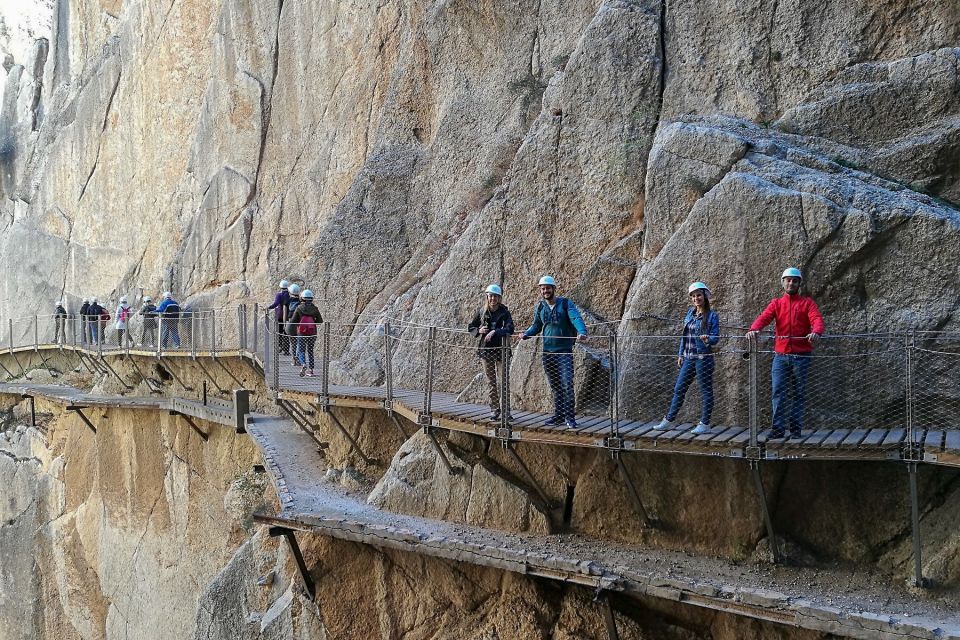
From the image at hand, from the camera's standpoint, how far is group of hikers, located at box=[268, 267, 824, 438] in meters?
7.63

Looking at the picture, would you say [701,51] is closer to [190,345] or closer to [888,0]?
[888,0]

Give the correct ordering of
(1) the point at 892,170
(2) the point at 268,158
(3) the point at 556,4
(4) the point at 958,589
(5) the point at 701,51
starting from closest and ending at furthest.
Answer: (4) the point at 958,589 < (1) the point at 892,170 < (5) the point at 701,51 < (3) the point at 556,4 < (2) the point at 268,158

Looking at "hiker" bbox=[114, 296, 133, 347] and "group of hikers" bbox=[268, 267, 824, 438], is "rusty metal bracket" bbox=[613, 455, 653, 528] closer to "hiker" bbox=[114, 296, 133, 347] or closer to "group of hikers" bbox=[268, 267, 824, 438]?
"group of hikers" bbox=[268, 267, 824, 438]

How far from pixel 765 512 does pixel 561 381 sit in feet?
7.60

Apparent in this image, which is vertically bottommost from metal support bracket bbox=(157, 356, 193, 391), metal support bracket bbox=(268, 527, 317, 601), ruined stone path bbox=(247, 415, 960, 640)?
metal support bracket bbox=(268, 527, 317, 601)

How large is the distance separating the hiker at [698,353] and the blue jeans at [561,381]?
933 mm

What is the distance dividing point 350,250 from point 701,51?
7.78 m

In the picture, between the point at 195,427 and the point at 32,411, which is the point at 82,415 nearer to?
the point at 32,411

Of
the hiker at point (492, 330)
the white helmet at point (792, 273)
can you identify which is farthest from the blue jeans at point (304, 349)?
the white helmet at point (792, 273)

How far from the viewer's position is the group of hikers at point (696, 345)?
25.0 feet

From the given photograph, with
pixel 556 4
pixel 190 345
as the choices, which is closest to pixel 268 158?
pixel 190 345

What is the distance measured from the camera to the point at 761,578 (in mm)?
7500

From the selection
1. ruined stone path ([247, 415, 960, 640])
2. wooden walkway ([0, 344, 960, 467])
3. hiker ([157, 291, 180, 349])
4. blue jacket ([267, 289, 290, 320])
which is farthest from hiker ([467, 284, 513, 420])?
hiker ([157, 291, 180, 349])

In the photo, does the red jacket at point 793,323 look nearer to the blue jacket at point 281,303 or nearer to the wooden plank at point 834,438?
the wooden plank at point 834,438
